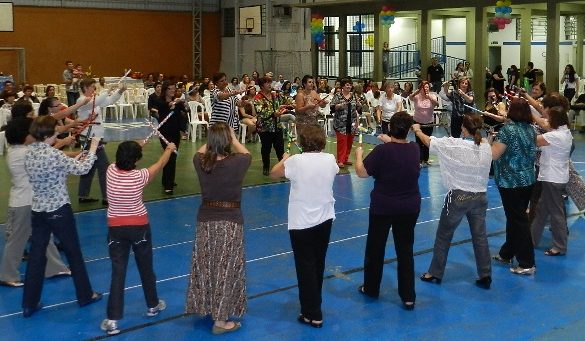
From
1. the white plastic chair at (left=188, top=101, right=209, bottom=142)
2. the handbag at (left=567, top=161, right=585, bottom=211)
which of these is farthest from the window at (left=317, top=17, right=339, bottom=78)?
the handbag at (left=567, top=161, right=585, bottom=211)

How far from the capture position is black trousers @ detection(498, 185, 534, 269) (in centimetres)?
672

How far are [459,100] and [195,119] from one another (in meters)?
6.96

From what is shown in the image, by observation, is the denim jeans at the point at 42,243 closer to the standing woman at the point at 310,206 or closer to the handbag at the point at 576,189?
the standing woman at the point at 310,206

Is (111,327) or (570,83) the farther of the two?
(570,83)

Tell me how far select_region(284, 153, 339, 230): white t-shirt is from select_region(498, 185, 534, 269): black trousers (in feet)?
Answer: 7.07

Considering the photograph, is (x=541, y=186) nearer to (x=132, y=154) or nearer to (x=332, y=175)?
(x=332, y=175)

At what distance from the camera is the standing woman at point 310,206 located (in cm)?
542

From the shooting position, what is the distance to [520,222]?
672 cm

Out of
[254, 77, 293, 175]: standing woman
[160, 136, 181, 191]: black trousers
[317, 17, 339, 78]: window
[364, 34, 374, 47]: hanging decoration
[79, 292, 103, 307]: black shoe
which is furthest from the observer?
[317, 17, 339, 78]: window

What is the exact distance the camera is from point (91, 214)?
9.48 metres

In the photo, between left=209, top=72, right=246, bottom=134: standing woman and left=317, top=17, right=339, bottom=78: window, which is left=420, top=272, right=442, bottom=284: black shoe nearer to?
left=209, top=72, right=246, bottom=134: standing woman

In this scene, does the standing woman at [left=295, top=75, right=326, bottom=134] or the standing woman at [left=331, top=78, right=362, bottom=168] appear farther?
the standing woman at [left=331, top=78, right=362, bottom=168]

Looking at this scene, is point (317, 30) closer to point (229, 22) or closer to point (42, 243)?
point (229, 22)

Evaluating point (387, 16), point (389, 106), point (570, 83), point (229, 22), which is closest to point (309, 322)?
point (389, 106)
